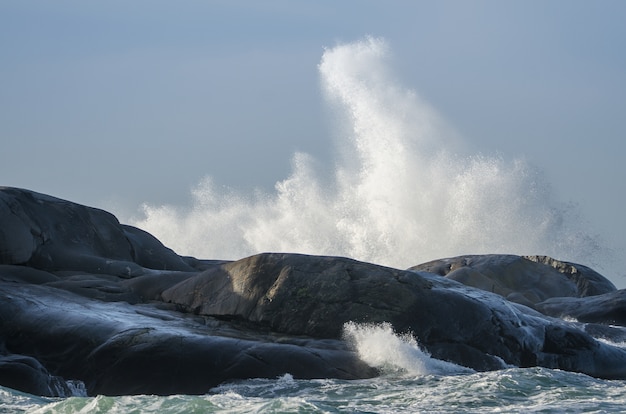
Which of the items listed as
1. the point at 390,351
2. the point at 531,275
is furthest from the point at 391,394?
the point at 531,275

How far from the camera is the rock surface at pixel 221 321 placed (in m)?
13.3

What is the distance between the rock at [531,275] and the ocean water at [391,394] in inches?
533

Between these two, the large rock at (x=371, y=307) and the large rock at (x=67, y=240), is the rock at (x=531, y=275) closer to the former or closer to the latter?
the large rock at (x=67, y=240)

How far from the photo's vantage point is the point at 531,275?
30.0 metres

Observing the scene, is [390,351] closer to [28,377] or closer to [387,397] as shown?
[387,397]

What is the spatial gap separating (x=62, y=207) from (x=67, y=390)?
862cm

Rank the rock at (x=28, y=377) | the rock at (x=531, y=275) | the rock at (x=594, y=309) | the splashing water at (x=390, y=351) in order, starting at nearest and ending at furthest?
the rock at (x=28, y=377), the splashing water at (x=390, y=351), the rock at (x=594, y=309), the rock at (x=531, y=275)

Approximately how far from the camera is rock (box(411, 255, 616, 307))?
28859 millimetres

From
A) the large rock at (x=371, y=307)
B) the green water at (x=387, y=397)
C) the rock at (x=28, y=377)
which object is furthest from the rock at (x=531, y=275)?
the rock at (x=28, y=377)

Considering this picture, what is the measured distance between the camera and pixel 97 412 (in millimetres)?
10438

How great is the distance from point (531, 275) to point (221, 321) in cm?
1637

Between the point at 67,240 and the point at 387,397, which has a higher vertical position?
the point at 67,240

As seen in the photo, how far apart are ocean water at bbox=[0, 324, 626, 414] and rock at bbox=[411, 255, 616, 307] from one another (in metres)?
13.5

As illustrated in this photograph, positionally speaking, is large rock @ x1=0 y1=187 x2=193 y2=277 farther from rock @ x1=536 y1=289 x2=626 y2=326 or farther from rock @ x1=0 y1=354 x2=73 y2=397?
rock @ x1=536 y1=289 x2=626 y2=326
